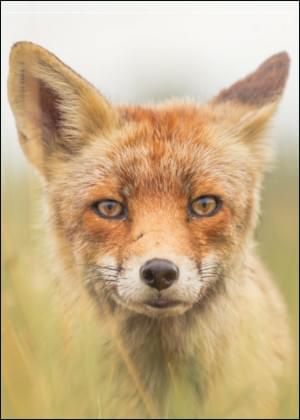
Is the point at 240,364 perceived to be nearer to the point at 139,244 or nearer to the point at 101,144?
the point at 139,244

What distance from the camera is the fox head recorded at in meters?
3.09

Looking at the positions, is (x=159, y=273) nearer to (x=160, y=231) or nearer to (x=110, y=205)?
(x=160, y=231)

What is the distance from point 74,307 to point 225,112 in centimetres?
144

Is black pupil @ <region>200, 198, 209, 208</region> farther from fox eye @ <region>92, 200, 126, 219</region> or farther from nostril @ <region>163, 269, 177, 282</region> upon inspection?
nostril @ <region>163, 269, 177, 282</region>

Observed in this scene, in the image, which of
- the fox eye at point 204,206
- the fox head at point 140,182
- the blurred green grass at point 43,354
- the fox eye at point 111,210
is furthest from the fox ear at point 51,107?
the fox eye at point 204,206

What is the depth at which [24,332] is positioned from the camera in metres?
2.86

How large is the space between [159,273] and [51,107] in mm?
1374

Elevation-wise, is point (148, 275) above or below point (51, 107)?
below

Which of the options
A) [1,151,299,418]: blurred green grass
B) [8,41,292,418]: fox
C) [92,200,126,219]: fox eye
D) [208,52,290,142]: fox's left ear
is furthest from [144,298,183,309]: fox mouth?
[208,52,290,142]: fox's left ear

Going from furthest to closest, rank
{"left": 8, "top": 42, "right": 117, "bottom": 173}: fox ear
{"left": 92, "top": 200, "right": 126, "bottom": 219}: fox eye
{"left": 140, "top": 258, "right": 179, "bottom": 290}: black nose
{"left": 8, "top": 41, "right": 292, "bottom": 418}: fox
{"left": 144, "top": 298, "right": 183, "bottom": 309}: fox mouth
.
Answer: {"left": 8, "top": 42, "right": 117, "bottom": 173}: fox ear
{"left": 92, "top": 200, "right": 126, "bottom": 219}: fox eye
{"left": 8, "top": 41, "right": 292, "bottom": 418}: fox
{"left": 144, "top": 298, "right": 183, "bottom": 309}: fox mouth
{"left": 140, "top": 258, "right": 179, "bottom": 290}: black nose

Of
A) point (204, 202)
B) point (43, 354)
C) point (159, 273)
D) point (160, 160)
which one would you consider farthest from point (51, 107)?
point (43, 354)

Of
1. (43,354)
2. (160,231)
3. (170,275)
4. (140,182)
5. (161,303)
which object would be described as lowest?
(43,354)

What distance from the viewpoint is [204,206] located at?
11.1 feet

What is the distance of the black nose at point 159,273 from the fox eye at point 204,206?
0.50m
